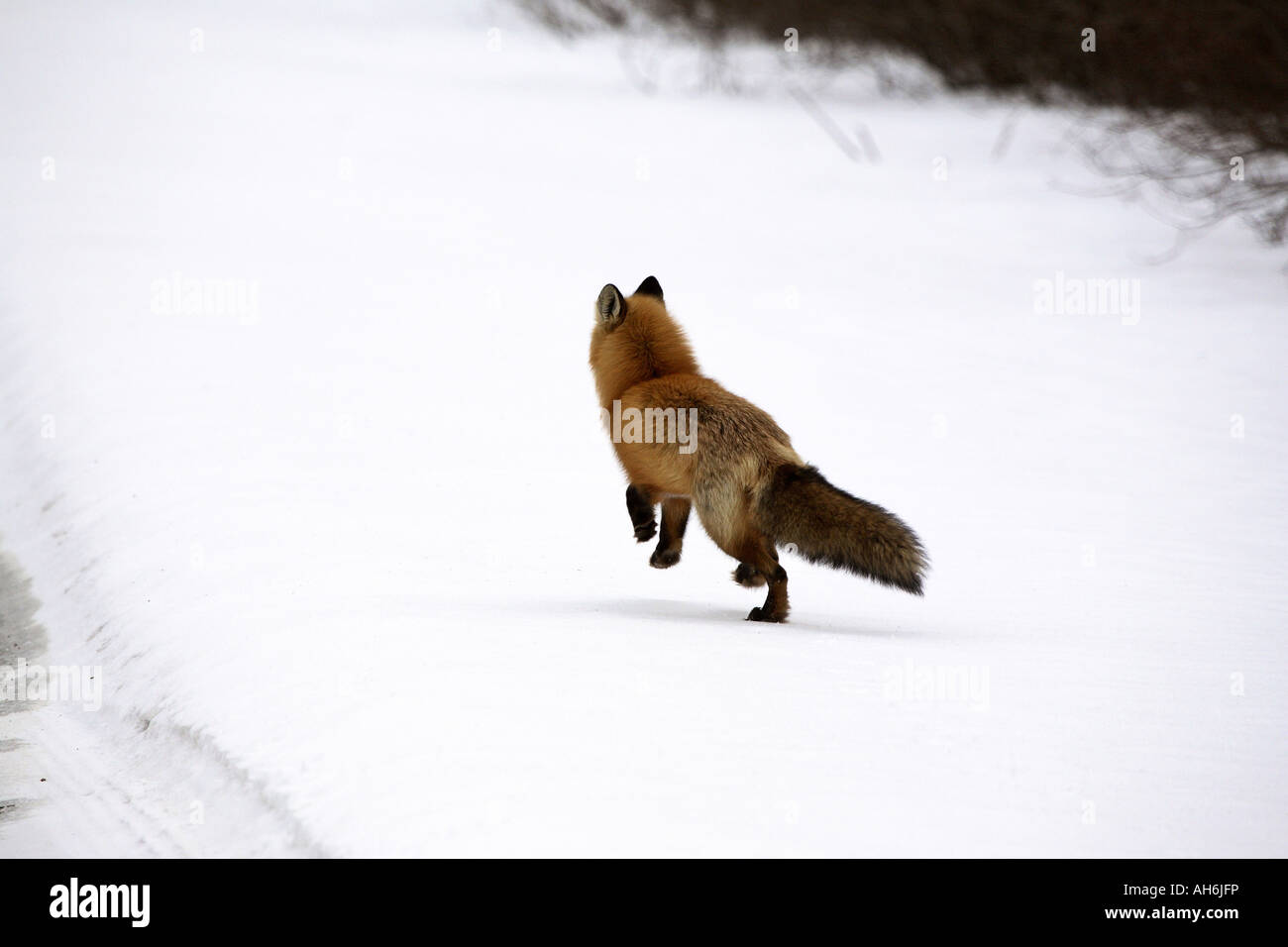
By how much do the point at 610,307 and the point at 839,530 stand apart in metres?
1.55

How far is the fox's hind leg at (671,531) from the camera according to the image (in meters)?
6.85

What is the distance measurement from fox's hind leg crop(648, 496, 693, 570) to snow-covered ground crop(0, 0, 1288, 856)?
10.4 inches

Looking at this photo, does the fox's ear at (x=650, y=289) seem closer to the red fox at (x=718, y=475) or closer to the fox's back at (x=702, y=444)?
the red fox at (x=718, y=475)

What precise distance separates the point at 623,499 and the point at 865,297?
7.21m

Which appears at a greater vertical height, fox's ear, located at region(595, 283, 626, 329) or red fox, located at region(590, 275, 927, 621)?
fox's ear, located at region(595, 283, 626, 329)

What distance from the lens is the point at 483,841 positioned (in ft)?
14.6

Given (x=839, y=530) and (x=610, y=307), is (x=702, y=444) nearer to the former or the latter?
(x=839, y=530)

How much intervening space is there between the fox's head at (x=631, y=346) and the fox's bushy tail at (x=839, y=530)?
0.84 metres

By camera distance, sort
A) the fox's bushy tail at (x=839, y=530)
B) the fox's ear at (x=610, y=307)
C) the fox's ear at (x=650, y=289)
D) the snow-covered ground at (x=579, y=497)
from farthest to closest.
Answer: the fox's ear at (x=650, y=289) → the fox's ear at (x=610, y=307) → the fox's bushy tail at (x=839, y=530) → the snow-covered ground at (x=579, y=497)

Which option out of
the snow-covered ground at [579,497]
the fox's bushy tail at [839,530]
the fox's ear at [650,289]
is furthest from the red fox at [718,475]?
the snow-covered ground at [579,497]

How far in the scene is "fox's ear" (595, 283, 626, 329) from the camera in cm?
678

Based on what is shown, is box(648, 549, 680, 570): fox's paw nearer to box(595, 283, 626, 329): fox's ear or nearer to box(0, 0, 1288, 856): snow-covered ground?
box(0, 0, 1288, 856): snow-covered ground

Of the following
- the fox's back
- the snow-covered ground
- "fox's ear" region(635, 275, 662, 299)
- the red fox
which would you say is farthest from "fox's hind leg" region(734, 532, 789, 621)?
"fox's ear" region(635, 275, 662, 299)

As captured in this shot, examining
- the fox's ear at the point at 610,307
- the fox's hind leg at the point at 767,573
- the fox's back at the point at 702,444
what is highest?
the fox's ear at the point at 610,307
